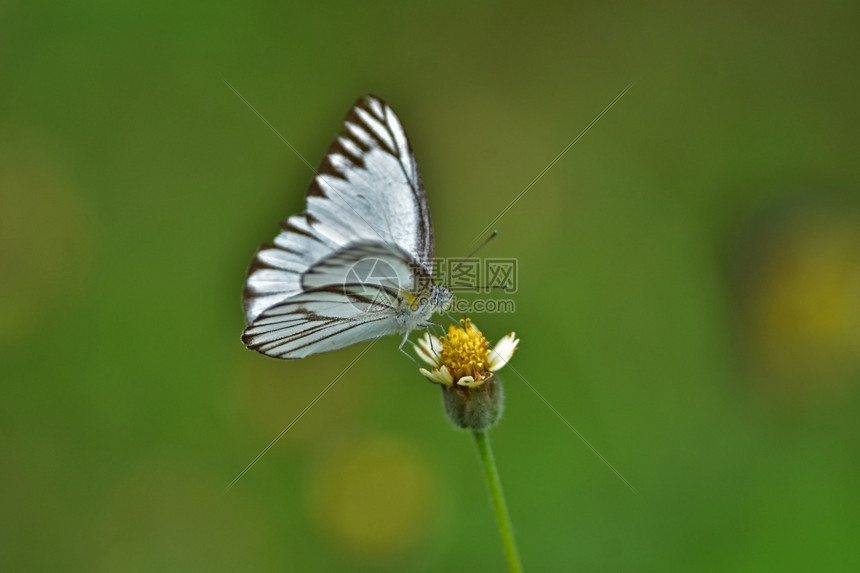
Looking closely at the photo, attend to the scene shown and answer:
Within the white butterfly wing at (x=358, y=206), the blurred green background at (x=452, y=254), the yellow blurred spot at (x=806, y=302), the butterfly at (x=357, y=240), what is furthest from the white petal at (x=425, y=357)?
the yellow blurred spot at (x=806, y=302)

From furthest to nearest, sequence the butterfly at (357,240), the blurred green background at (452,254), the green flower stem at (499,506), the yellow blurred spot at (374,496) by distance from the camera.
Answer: the yellow blurred spot at (374,496)
the blurred green background at (452,254)
the butterfly at (357,240)
the green flower stem at (499,506)

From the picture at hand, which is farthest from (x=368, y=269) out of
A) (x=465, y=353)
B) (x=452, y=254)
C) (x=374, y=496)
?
(x=452, y=254)

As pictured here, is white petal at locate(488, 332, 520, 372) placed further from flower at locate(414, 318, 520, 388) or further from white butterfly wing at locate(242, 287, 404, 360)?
white butterfly wing at locate(242, 287, 404, 360)

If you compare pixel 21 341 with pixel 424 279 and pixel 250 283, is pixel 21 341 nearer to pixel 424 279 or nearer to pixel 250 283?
pixel 250 283

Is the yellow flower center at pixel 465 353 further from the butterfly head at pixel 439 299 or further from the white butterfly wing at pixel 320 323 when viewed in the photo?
the white butterfly wing at pixel 320 323

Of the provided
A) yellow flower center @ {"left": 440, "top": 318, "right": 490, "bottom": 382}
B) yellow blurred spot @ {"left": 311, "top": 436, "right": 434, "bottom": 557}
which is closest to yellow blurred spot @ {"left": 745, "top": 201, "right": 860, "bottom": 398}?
yellow blurred spot @ {"left": 311, "top": 436, "right": 434, "bottom": 557}

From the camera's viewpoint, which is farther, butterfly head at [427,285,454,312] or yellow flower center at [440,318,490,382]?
butterfly head at [427,285,454,312]

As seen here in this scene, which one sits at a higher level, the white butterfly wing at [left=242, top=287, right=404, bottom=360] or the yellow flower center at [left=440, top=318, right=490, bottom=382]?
the yellow flower center at [left=440, top=318, right=490, bottom=382]
